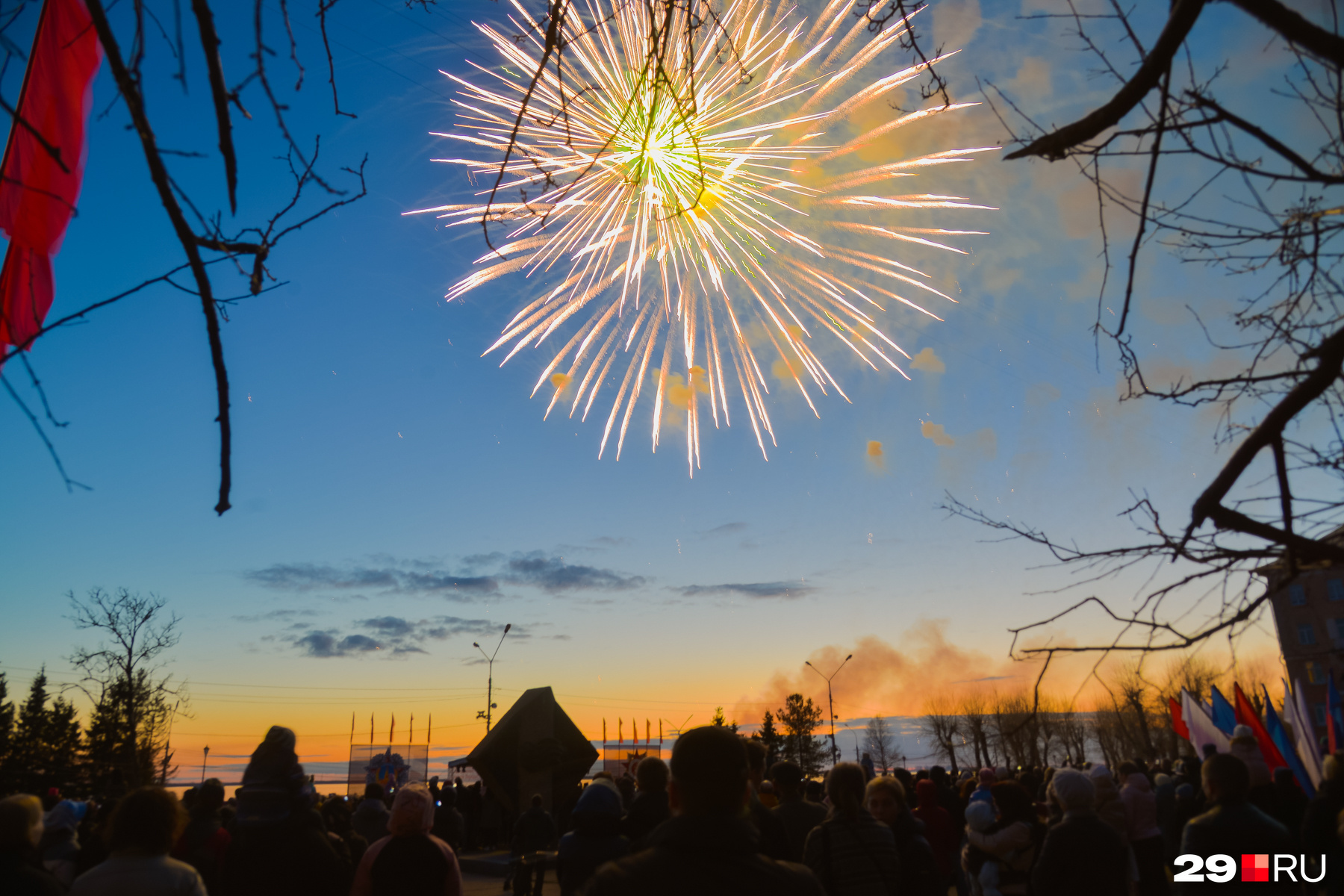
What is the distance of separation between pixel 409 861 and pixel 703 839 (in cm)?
265

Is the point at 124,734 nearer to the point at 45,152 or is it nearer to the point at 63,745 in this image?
the point at 63,745

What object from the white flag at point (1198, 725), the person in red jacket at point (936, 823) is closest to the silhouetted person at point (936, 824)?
the person in red jacket at point (936, 823)

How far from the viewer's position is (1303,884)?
4.14 m

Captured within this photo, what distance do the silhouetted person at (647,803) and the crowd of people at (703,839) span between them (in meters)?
0.01

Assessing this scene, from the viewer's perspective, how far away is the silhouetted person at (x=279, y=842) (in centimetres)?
360

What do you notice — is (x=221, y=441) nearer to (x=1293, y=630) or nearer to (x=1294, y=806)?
(x=1294, y=806)

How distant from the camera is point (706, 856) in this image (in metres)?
1.76

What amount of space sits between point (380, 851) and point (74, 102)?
3.52 meters

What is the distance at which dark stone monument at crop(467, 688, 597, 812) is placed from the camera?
855 inches

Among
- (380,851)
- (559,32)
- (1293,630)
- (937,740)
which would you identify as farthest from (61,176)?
(937,740)

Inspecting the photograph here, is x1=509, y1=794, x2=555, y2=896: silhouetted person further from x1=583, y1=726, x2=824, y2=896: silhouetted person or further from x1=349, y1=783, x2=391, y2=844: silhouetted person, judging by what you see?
x1=583, y1=726, x2=824, y2=896: silhouetted person

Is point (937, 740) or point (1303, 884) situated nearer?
point (1303, 884)

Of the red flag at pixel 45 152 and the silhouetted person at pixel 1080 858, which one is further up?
the red flag at pixel 45 152

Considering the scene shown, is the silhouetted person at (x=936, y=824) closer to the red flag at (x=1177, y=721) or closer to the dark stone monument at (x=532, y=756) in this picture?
the red flag at (x=1177, y=721)
